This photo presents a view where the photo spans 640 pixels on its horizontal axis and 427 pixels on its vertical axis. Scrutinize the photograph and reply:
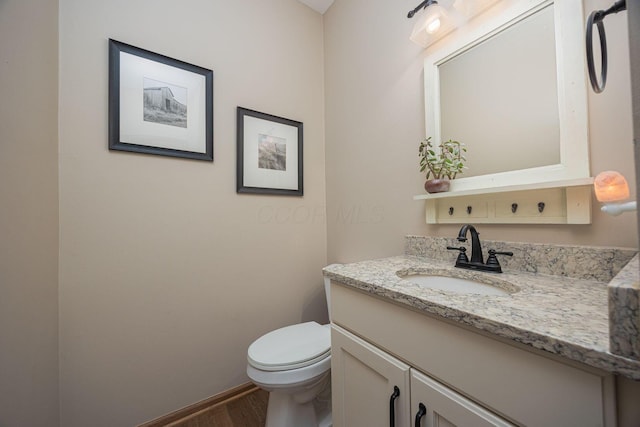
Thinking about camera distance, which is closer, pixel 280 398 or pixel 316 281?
pixel 280 398

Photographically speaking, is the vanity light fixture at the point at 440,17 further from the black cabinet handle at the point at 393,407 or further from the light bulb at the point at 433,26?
the black cabinet handle at the point at 393,407

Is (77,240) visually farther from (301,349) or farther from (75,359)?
(301,349)

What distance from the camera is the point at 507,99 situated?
90 centimetres

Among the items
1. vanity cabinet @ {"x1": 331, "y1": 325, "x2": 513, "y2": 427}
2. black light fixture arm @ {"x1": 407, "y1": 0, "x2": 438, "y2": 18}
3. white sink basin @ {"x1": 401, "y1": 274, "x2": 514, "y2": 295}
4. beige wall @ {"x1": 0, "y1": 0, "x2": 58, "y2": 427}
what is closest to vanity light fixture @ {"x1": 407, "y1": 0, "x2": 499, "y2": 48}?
black light fixture arm @ {"x1": 407, "y1": 0, "x2": 438, "y2": 18}

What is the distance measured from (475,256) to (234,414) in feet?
4.73

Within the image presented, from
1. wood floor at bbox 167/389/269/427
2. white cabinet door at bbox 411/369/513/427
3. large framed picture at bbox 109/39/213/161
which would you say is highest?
large framed picture at bbox 109/39/213/161

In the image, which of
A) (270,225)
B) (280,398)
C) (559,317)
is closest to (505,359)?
(559,317)

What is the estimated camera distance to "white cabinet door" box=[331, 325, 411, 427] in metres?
0.64

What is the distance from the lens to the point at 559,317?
45 cm

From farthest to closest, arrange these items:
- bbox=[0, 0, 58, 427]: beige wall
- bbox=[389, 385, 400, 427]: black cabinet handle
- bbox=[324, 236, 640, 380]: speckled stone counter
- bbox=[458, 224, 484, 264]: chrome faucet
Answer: bbox=[458, 224, 484, 264]: chrome faucet → bbox=[0, 0, 58, 427]: beige wall → bbox=[389, 385, 400, 427]: black cabinet handle → bbox=[324, 236, 640, 380]: speckled stone counter

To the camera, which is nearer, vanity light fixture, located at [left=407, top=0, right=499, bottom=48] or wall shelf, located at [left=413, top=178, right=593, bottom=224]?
wall shelf, located at [left=413, top=178, right=593, bottom=224]

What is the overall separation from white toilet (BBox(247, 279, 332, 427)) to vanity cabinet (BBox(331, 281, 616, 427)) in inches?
6.4

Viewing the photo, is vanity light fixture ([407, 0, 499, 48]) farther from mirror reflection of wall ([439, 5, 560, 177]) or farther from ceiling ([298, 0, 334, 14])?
ceiling ([298, 0, 334, 14])

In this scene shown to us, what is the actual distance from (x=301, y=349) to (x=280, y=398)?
232mm
